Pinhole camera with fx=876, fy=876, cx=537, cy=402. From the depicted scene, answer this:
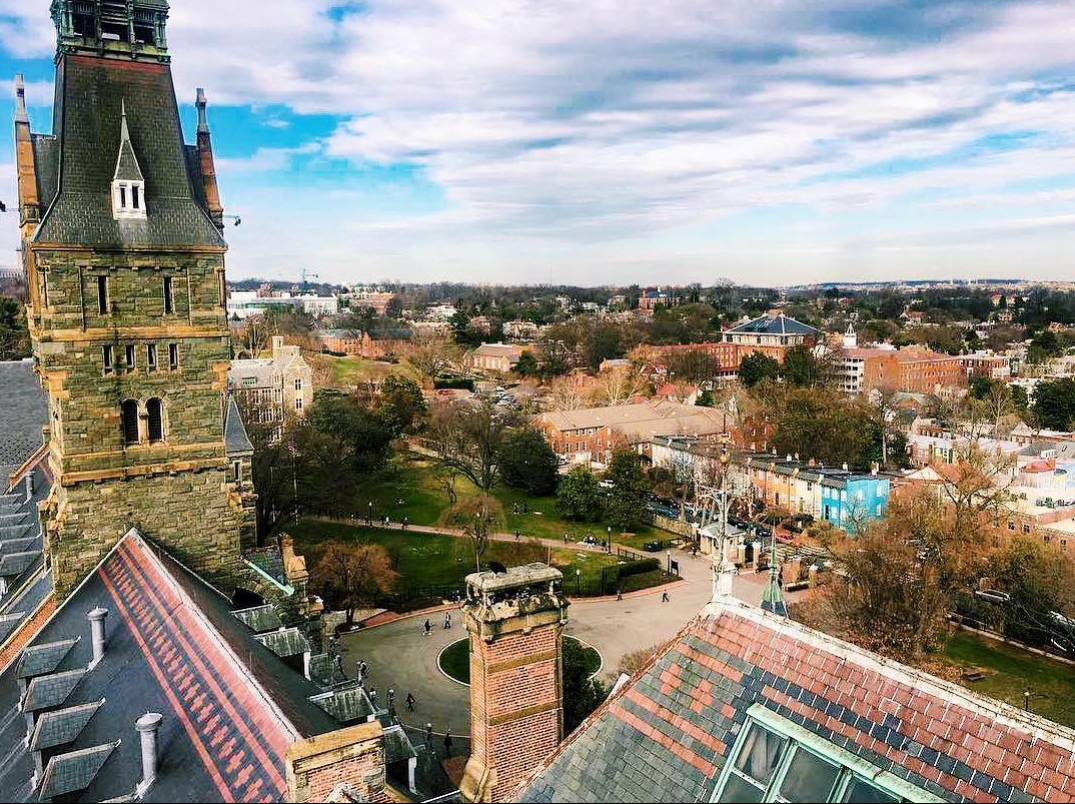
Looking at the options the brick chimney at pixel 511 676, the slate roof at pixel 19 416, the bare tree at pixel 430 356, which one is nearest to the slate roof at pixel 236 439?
the slate roof at pixel 19 416

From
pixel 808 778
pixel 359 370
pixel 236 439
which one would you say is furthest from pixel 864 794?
pixel 359 370

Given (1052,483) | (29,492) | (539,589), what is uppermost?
(539,589)

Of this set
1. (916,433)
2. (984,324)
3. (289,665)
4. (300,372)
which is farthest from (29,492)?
(984,324)

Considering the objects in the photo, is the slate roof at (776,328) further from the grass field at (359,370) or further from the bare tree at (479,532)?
the bare tree at (479,532)

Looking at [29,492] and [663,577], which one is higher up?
[29,492]

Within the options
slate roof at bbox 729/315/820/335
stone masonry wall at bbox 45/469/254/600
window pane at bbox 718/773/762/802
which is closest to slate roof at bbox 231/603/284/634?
stone masonry wall at bbox 45/469/254/600

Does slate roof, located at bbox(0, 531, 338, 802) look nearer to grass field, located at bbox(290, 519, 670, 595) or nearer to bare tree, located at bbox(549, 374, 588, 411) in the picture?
grass field, located at bbox(290, 519, 670, 595)

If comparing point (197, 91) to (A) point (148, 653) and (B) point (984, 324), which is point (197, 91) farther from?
(B) point (984, 324)
